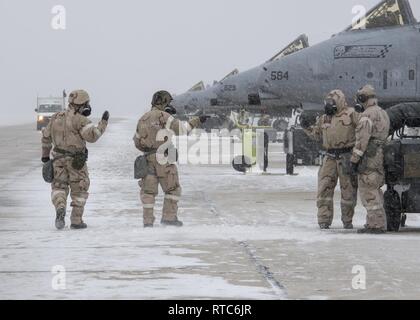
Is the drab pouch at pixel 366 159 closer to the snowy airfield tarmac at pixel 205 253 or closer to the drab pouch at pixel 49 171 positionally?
the snowy airfield tarmac at pixel 205 253

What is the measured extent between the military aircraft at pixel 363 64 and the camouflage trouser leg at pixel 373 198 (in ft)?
32.0

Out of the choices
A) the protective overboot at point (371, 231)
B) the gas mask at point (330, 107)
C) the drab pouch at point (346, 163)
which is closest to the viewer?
the protective overboot at point (371, 231)

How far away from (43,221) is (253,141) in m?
13.6

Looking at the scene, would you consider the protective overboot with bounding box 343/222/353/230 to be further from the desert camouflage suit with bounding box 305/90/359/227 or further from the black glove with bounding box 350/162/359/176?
the black glove with bounding box 350/162/359/176

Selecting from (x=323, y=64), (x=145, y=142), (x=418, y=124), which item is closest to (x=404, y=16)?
(x=323, y=64)

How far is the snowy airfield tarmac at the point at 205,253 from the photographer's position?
8.83m

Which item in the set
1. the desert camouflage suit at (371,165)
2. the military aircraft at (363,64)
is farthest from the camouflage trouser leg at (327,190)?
the military aircraft at (363,64)

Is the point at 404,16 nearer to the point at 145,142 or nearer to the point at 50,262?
the point at 145,142

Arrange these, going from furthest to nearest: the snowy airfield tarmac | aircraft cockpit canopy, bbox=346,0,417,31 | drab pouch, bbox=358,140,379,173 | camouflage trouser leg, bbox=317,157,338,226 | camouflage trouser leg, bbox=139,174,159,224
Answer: aircraft cockpit canopy, bbox=346,0,417,31 < camouflage trouser leg, bbox=139,174,159,224 < camouflage trouser leg, bbox=317,157,338,226 < drab pouch, bbox=358,140,379,173 < the snowy airfield tarmac

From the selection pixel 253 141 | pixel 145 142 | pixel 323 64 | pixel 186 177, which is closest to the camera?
pixel 145 142

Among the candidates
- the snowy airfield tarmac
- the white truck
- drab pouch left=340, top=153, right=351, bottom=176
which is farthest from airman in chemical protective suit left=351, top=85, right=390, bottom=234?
the white truck

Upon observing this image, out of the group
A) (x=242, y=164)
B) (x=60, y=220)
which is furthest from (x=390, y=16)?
(x=60, y=220)

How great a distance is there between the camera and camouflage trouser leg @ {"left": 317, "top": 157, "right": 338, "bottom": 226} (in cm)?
1374
